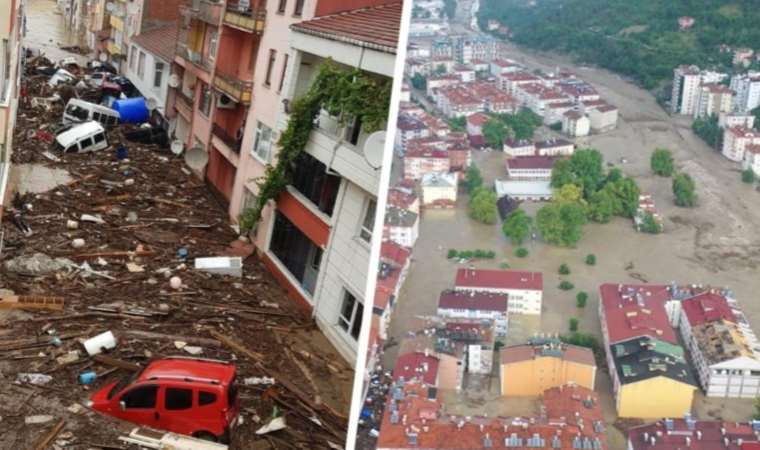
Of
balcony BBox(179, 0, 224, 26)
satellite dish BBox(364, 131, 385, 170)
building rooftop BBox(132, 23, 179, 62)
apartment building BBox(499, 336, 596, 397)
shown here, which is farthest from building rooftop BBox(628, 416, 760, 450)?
building rooftop BBox(132, 23, 179, 62)

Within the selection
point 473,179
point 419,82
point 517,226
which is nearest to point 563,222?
point 517,226

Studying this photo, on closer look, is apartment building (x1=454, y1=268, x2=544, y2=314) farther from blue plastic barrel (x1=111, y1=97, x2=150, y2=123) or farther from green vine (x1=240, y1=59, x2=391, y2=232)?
blue plastic barrel (x1=111, y1=97, x2=150, y2=123)

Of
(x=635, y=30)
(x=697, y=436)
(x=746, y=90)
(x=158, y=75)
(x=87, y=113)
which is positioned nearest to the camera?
(x=697, y=436)

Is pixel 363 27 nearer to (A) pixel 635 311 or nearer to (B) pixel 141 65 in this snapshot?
(A) pixel 635 311

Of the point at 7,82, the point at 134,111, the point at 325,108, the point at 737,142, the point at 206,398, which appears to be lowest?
the point at 206,398

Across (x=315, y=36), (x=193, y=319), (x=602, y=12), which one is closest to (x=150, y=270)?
(x=193, y=319)

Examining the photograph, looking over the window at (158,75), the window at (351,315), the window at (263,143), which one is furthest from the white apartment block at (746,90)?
the window at (158,75)

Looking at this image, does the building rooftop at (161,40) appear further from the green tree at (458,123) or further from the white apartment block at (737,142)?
the white apartment block at (737,142)

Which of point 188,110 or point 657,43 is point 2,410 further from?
point 657,43
